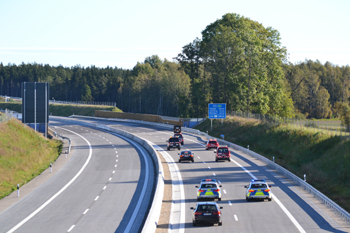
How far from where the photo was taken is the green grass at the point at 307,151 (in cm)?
3855

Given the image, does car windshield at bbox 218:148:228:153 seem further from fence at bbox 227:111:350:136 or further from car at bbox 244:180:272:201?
car at bbox 244:180:272:201

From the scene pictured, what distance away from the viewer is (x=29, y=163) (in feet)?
159

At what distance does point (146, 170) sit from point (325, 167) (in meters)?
18.4

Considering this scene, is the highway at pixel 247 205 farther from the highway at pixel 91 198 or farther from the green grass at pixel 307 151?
the green grass at pixel 307 151

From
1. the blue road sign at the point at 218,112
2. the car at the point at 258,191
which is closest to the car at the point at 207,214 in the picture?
the car at the point at 258,191

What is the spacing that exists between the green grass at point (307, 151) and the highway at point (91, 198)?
1597cm

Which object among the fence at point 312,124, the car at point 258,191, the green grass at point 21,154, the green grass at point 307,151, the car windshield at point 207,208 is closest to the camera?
the car windshield at point 207,208

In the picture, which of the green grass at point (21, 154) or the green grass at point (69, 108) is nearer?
the green grass at point (21, 154)

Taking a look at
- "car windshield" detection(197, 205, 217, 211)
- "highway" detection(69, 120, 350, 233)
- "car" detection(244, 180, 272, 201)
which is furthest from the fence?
"car windshield" detection(197, 205, 217, 211)

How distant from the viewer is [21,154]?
1983 inches

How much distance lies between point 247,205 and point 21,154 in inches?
1297

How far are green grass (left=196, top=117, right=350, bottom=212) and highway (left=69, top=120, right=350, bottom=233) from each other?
4.34 m

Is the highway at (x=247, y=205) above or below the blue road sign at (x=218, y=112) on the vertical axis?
below

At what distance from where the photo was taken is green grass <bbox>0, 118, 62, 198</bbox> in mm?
40844
